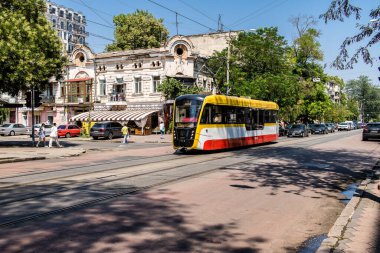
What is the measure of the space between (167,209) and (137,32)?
50.1 meters

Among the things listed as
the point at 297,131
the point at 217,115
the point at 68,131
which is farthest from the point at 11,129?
the point at 217,115

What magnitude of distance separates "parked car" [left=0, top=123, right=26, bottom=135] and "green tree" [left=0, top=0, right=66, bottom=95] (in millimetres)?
21094

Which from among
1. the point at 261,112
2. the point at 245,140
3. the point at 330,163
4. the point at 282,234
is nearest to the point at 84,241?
the point at 282,234

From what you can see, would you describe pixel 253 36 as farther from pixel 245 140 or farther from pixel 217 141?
pixel 217 141

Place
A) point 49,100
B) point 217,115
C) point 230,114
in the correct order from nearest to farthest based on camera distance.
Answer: point 217,115, point 230,114, point 49,100

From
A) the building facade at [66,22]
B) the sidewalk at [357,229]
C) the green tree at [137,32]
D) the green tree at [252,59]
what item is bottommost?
the sidewalk at [357,229]

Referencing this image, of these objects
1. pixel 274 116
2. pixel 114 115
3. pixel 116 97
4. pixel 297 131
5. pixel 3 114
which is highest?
pixel 116 97

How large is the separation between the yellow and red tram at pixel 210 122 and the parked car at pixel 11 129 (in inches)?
1217

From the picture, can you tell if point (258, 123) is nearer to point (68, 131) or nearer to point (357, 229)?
point (357, 229)

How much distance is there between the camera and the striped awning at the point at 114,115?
41594 millimetres

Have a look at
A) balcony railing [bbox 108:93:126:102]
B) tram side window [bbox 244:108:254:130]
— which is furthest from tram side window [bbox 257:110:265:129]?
balcony railing [bbox 108:93:126:102]

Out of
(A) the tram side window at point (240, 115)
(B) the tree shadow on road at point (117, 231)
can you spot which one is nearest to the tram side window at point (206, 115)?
(A) the tram side window at point (240, 115)

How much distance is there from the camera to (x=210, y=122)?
1969 centimetres

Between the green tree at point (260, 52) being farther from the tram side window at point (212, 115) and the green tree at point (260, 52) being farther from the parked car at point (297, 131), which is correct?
the tram side window at point (212, 115)
